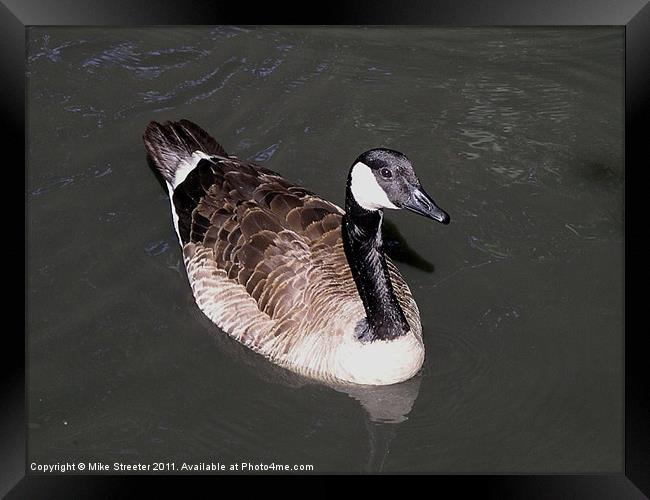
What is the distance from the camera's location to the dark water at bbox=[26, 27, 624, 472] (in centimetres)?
610

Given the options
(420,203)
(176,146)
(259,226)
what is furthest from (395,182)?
(176,146)

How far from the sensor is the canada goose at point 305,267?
21.1ft

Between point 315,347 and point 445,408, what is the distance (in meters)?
0.93

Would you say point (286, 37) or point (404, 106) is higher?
point (286, 37)

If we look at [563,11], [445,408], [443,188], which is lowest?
[445,408]

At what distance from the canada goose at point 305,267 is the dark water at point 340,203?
0.63 ft

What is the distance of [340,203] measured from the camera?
825cm

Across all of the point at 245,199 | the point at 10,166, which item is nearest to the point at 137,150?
the point at 245,199

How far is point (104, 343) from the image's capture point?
702 centimetres

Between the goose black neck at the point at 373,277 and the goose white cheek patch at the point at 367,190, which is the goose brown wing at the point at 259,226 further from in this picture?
the goose white cheek patch at the point at 367,190

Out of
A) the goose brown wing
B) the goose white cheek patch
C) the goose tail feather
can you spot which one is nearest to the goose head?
the goose white cheek patch

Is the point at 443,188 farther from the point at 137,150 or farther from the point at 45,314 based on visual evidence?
the point at 45,314

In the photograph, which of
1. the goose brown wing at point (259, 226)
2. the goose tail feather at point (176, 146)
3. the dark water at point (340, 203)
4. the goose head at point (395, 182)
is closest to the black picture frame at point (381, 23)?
the dark water at point (340, 203)

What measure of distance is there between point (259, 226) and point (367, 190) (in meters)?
1.23
